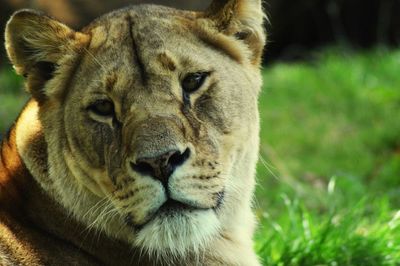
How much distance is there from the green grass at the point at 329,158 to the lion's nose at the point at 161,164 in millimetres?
1036

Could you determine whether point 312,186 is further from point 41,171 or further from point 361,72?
point 41,171

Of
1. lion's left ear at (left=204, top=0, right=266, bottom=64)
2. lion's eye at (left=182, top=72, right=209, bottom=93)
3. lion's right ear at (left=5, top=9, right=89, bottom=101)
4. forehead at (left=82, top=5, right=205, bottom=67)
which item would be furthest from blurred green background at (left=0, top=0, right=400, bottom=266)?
lion's right ear at (left=5, top=9, right=89, bottom=101)

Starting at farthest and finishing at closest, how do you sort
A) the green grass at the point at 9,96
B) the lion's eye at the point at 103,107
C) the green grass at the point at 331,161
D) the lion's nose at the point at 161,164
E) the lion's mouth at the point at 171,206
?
the green grass at the point at 9,96, the green grass at the point at 331,161, the lion's eye at the point at 103,107, the lion's mouth at the point at 171,206, the lion's nose at the point at 161,164

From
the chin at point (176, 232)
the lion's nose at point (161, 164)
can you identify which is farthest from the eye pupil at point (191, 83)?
the chin at point (176, 232)

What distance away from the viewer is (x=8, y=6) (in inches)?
431

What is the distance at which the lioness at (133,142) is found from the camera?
378 centimetres

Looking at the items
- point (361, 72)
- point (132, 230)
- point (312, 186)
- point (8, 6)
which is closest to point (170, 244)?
point (132, 230)

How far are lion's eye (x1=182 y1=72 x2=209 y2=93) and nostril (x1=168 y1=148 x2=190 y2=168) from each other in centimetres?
44

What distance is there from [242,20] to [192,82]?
57 centimetres

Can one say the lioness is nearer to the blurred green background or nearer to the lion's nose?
the lion's nose

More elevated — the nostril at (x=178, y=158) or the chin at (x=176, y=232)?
the nostril at (x=178, y=158)

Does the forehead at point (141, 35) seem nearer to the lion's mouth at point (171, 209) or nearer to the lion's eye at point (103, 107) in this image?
the lion's eye at point (103, 107)

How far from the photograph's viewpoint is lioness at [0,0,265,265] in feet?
12.4

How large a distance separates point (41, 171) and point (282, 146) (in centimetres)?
476
